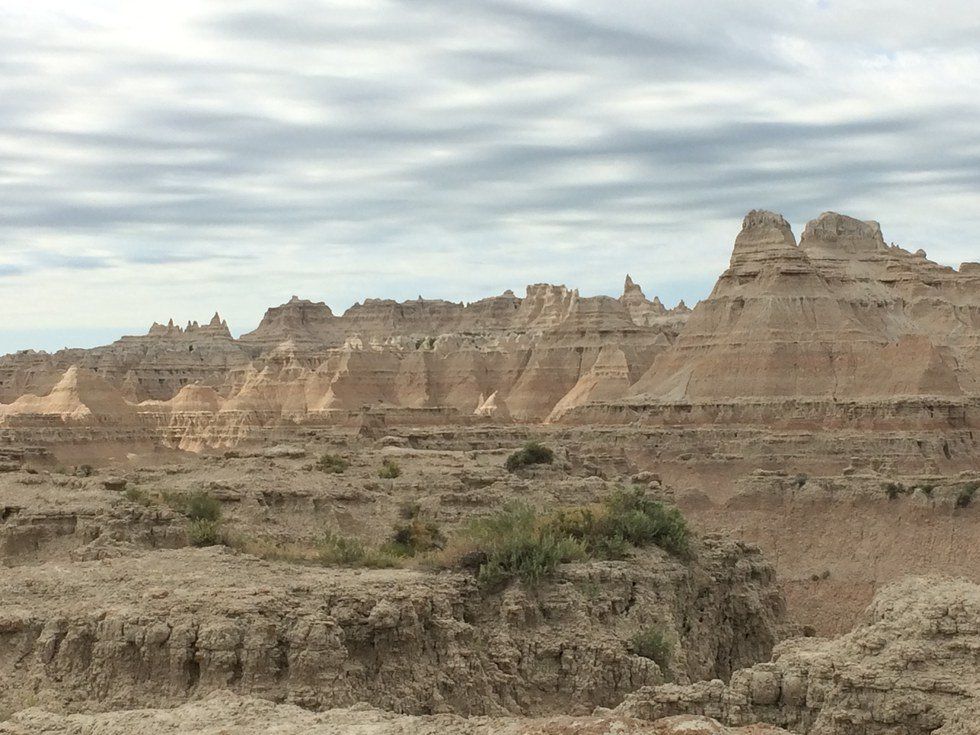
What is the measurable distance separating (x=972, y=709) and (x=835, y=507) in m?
40.8

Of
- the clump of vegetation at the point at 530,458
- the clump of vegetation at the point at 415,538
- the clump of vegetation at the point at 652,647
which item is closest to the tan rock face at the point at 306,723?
the clump of vegetation at the point at 652,647

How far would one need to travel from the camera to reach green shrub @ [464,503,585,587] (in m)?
23.4

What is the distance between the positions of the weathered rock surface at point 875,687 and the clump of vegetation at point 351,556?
7515 mm

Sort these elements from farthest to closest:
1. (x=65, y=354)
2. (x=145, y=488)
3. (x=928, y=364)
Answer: (x=65, y=354)
(x=928, y=364)
(x=145, y=488)

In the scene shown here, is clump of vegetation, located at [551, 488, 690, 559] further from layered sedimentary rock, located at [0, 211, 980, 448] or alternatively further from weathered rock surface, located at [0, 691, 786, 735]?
layered sedimentary rock, located at [0, 211, 980, 448]

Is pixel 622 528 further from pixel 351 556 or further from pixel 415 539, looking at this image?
pixel 351 556

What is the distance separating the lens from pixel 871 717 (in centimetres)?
1700

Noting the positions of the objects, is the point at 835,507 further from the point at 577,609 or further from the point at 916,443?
the point at 577,609

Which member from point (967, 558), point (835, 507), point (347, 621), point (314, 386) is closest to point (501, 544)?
point (347, 621)

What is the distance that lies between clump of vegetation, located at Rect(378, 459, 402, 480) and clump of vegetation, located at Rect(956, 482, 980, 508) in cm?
2436

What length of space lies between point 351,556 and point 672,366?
6339 centimetres

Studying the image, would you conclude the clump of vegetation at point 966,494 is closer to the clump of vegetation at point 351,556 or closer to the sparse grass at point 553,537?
the sparse grass at point 553,537

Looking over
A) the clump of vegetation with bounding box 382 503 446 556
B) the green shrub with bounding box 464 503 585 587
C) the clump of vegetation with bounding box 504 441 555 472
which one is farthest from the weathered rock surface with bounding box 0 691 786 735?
the clump of vegetation with bounding box 504 441 555 472

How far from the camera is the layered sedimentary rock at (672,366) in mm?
74938
